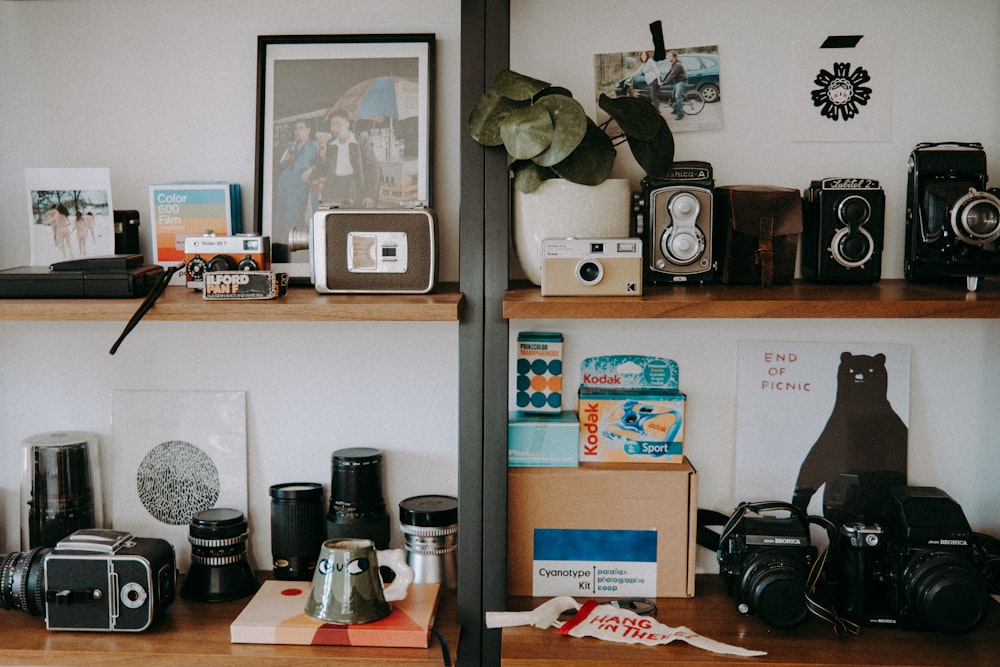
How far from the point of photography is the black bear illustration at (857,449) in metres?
1.67

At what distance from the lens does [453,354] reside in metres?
1.70

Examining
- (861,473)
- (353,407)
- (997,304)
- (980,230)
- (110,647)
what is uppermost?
(980,230)

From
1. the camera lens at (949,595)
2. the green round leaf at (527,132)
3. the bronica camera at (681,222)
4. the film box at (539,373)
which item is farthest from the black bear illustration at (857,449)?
the green round leaf at (527,132)

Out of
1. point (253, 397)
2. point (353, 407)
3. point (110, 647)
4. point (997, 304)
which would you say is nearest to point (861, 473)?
point (997, 304)

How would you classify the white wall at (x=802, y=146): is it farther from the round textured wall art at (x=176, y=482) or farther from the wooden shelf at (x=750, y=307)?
the round textured wall art at (x=176, y=482)

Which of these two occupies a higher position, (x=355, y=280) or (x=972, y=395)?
(x=355, y=280)

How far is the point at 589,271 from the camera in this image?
1354 millimetres

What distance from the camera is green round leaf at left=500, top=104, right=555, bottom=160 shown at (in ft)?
4.36

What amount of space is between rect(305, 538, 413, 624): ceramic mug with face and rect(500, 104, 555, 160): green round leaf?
0.67m

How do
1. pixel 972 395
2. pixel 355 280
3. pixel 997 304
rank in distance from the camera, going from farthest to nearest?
pixel 972 395 → pixel 355 280 → pixel 997 304

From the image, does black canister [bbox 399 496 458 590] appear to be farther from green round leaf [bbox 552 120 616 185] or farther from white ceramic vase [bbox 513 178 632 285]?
green round leaf [bbox 552 120 616 185]

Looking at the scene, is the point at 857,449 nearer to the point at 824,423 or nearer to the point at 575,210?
the point at 824,423

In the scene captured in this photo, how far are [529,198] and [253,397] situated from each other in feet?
Result: 2.29

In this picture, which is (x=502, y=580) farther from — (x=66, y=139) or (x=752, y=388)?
(x=66, y=139)
